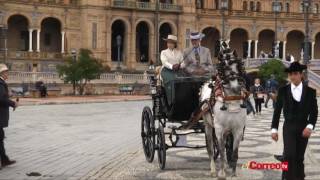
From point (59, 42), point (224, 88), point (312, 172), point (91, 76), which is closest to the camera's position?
point (224, 88)

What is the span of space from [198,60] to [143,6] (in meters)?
58.8

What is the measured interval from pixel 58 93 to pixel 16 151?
123 ft

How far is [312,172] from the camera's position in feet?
36.6

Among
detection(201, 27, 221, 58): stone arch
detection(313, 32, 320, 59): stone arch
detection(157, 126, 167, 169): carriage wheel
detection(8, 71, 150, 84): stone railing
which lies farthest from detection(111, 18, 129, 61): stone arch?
detection(157, 126, 167, 169): carriage wheel

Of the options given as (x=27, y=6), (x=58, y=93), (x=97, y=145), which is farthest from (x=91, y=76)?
(x=97, y=145)

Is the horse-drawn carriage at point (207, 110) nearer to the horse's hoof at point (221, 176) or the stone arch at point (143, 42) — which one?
the horse's hoof at point (221, 176)

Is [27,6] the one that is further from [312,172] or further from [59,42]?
[312,172]

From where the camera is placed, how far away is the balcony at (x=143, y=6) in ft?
223

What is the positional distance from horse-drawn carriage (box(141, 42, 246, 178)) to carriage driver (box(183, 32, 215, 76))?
0.14m

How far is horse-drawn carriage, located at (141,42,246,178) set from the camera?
10328mm

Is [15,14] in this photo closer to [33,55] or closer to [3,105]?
[33,55]

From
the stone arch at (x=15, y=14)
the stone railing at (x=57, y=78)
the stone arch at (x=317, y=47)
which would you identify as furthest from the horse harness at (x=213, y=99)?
the stone arch at (x=317, y=47)

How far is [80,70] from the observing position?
162 ft

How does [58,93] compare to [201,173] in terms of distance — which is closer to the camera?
[201,173]
